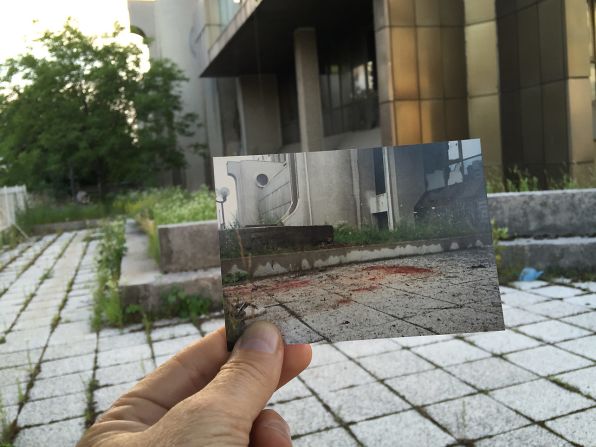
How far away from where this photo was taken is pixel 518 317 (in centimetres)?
509

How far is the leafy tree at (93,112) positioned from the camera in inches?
825

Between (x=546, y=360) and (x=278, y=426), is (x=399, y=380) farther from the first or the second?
(x=278, y=426)

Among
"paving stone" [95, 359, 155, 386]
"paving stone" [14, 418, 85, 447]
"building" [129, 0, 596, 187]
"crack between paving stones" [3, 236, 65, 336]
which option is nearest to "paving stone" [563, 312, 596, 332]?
"paving stone" [95, 359, 155, 386]

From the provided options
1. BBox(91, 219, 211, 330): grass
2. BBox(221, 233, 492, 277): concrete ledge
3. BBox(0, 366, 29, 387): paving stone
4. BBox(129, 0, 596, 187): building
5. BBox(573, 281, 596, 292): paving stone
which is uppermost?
BBox(129, 0, 596, 187): building

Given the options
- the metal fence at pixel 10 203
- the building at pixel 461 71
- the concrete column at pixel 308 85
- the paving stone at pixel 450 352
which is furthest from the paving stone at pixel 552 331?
the metal fence at pixel 10 203

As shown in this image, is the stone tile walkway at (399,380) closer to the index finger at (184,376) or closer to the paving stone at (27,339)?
the paving stone at (27,339)

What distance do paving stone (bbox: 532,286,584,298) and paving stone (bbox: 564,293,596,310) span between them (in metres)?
0.11

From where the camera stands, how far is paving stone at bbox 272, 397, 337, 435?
3387mm

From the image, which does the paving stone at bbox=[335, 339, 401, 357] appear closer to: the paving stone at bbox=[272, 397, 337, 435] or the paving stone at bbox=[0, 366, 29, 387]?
the paving stone at bbox=[272, 397, 337, 435]

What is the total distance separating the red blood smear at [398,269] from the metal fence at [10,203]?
14.6 m

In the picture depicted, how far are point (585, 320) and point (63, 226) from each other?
17.1 metres

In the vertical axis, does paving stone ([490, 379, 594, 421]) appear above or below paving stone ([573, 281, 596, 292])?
below

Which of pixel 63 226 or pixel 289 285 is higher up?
pixel 289 285

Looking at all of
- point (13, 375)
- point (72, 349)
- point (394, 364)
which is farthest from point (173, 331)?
point (394, 364)
